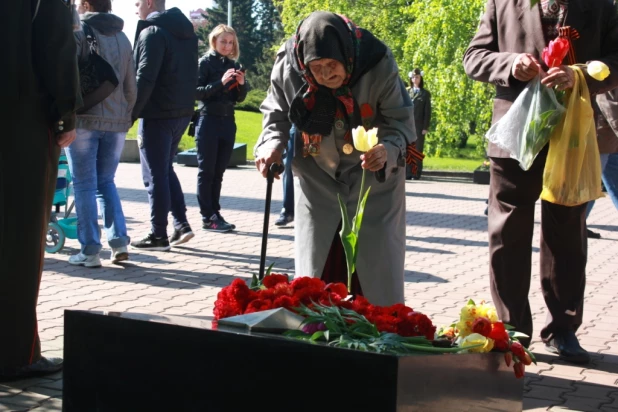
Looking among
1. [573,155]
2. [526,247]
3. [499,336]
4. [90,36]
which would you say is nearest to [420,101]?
[90,36]

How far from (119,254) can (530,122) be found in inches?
165

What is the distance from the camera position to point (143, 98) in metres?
8.80

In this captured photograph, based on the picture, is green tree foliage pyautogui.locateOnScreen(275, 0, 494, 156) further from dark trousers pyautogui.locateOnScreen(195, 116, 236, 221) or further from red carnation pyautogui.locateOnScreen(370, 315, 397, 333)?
red carnation pyautogui.locateOnScreen(370, 315, 397, 333)

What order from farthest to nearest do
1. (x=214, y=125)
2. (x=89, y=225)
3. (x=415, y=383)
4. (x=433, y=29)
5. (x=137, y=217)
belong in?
(x=433, y=29), (x=137, y=217), (x=214, y=125), (x=89, y=225), (x=415, y=383)

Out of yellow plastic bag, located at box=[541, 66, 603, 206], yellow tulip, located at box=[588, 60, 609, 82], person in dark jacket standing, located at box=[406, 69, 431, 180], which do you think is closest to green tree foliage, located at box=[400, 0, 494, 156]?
person in dark jacket standing, located at box=[406, 69, 431, 180]

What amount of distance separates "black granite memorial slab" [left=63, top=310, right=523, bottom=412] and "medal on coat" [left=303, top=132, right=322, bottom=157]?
1.49 meters

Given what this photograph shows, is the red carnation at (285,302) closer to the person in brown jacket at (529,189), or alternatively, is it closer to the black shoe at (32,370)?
the black shoe at (32,370)

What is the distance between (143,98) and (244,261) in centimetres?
166

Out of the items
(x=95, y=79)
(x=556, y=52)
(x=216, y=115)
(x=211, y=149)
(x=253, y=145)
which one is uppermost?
(x=556, y=52)

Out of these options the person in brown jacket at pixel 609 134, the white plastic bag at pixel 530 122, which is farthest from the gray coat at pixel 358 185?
the person in brown jacket at pixel 609 134

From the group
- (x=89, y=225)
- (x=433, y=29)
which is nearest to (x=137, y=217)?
(x=89, y=225)

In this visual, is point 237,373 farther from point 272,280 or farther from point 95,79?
point 95,79

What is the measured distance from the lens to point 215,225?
35.2 feet

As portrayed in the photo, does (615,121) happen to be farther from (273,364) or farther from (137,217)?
(137,217)
